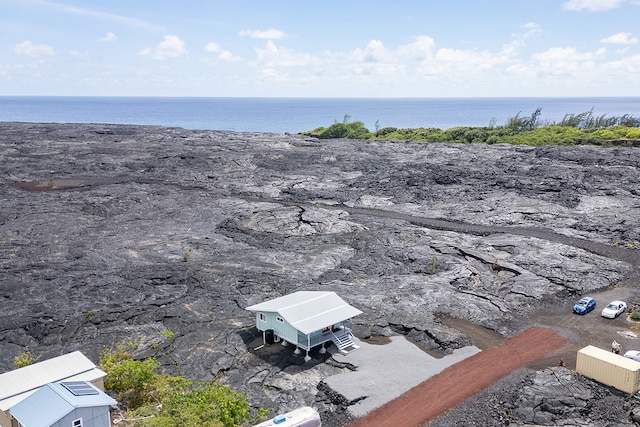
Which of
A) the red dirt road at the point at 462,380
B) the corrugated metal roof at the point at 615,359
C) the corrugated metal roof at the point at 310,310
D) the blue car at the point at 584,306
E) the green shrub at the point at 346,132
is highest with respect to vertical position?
the green shrub at the point at 346,132

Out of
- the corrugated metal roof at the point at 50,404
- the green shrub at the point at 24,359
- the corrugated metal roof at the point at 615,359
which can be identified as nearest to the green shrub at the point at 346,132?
the corrugated metal roof at the point at 615,359

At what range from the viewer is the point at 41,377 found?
19594 millimetres

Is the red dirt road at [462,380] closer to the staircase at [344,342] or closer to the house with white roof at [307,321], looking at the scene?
the staircase at [344,342]

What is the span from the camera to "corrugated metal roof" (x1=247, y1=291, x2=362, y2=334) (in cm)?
2536

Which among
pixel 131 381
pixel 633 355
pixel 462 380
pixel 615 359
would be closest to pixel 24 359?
pixel 131 381

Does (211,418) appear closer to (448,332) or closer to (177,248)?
(448,332)

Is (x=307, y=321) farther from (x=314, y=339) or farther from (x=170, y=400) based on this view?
(x=170, y=400)

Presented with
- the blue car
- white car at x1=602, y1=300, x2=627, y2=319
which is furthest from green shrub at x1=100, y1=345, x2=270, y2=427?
white car at x1=602, y1=300, x2=627, y2=319

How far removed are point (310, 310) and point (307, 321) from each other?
3.81 feet

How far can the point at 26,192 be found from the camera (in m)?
62.9

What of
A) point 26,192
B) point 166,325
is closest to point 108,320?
point 166,325

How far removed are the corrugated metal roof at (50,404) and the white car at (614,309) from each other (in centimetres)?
2891

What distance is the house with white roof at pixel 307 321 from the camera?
83.7 ft

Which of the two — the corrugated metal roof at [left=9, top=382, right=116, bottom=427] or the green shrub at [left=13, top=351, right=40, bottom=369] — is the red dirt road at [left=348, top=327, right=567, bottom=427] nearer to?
the corrugated metal roof at [left=9, top=382, right=116, bottom=427]
